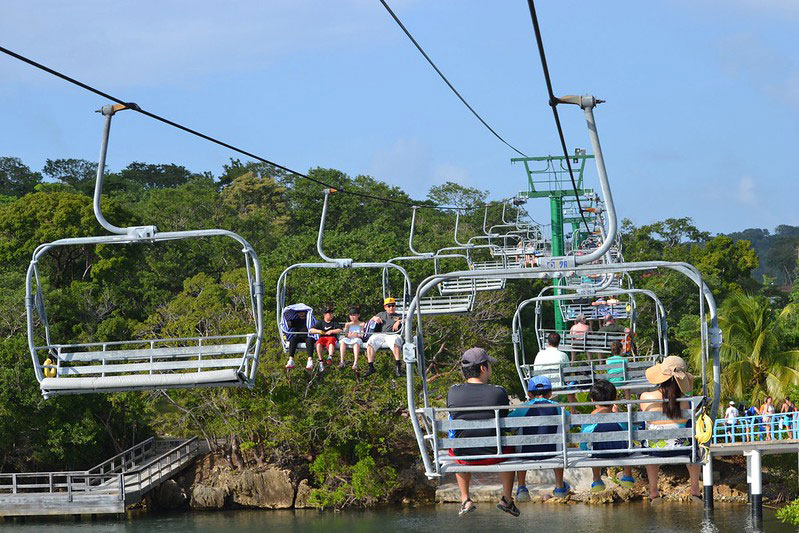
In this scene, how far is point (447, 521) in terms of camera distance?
38.7 m

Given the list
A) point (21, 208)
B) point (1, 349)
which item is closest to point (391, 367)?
point (1, 349)

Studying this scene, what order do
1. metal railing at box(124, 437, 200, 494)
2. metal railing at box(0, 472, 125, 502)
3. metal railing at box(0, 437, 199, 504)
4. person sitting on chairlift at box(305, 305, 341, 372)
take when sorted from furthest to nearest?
metal railing at box(124, 437, 200, 494), metal railing at box(0, 437, 199, 504), metal railing at box(0, 472, 125, 502), person sitting on chairlift at box(305, 305, 341, 372)

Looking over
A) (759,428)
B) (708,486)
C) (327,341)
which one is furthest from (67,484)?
(327,341)

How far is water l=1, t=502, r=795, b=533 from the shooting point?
37094mm

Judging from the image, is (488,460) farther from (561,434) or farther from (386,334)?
(386,334)

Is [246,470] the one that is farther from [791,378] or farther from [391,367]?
[791,378]

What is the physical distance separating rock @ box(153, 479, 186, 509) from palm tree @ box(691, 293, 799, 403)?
18.0 m

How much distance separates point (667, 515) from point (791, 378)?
226 inches

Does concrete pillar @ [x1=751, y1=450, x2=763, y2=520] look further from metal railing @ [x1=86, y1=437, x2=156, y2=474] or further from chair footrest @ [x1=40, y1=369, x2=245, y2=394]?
chair footrest @ [x1=40, y1=369, x2=245, y2=394]

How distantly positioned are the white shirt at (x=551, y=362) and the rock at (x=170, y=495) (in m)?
29.8

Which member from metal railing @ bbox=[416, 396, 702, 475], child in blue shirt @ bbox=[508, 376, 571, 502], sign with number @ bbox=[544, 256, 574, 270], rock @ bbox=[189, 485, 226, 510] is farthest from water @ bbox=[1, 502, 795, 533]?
sign with number @ bbox=[544, 256, 574, 270]

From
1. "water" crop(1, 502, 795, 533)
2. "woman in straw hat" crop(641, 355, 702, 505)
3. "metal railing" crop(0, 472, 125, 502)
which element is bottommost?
"water" crop(1, 502, 795, 533)

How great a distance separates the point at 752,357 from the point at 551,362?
2553cm

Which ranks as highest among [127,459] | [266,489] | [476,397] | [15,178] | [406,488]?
[15,178]
